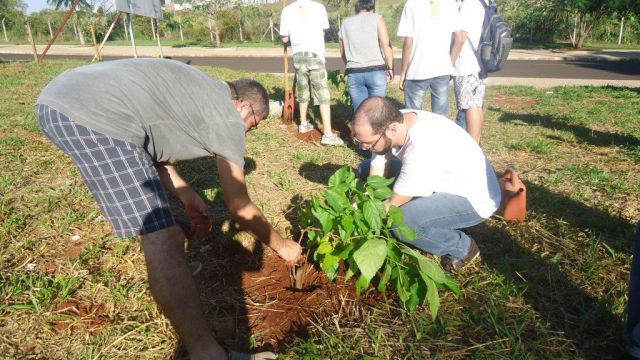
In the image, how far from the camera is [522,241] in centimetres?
262

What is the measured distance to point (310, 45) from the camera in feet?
15.4

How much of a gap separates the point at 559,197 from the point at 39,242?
3.69m

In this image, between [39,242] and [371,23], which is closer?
[39,242]

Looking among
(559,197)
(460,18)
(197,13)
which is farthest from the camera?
(197,13)

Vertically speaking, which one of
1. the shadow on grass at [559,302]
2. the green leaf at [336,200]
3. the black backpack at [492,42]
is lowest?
the shadow on grass at [559,302]

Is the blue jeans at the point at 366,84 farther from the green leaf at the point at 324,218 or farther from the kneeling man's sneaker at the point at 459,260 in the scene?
the green leaf at the point at 324,218

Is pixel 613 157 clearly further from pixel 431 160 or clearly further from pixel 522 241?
pixel 431 160

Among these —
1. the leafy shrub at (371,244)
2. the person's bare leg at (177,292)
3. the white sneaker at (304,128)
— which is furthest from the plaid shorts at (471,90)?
the person's bare leg at (177,292)

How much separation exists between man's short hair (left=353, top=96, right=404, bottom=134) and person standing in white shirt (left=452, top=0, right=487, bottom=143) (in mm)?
1785

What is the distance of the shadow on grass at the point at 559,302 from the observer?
1799mm

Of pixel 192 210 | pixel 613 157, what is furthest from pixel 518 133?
pixel 192 210

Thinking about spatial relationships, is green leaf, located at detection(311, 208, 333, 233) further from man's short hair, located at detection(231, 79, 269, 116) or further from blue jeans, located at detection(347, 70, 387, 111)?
blue jeans, located at detection(347, 70, 387, 111)

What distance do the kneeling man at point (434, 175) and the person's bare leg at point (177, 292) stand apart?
3.66ft

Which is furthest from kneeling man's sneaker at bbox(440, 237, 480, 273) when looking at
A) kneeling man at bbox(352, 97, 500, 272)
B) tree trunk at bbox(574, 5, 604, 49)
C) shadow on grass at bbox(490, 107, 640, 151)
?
tree trunk at bbox(574, 5, 604, 49)
